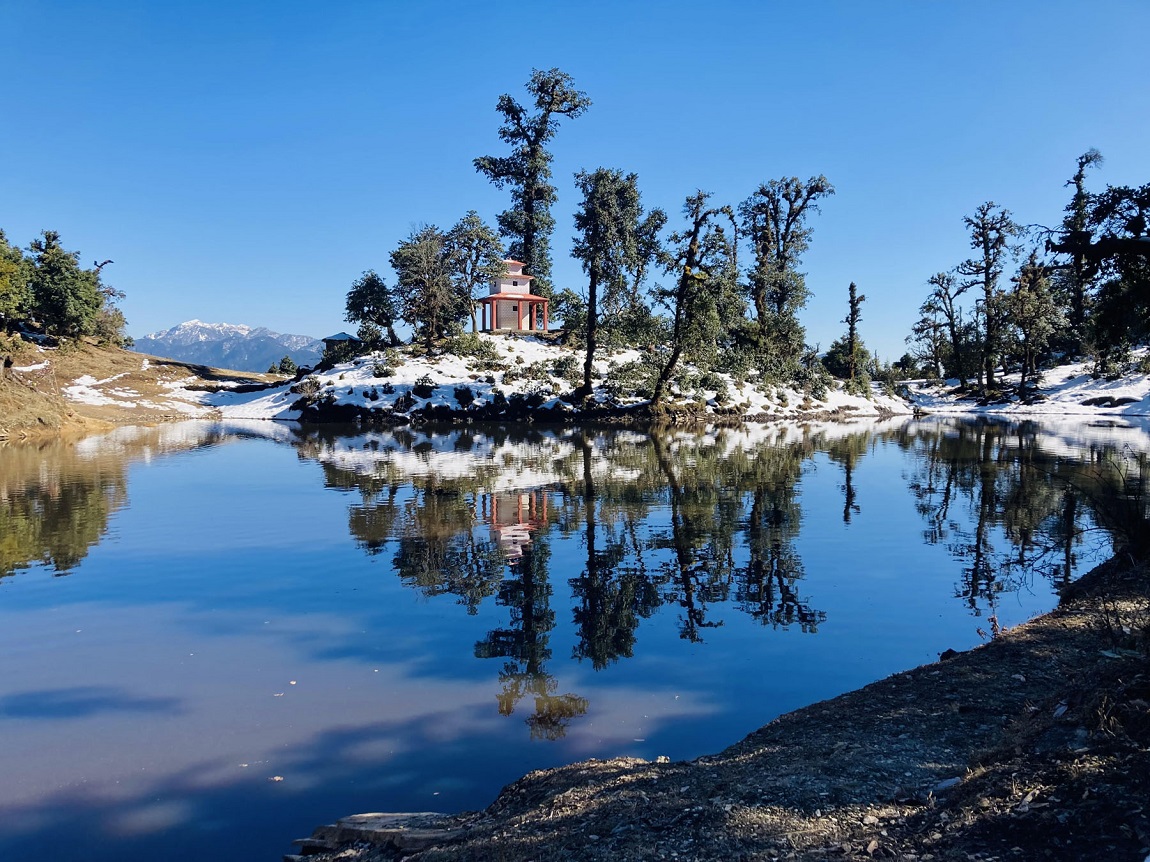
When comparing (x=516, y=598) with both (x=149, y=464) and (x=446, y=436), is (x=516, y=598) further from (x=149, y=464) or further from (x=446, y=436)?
(x=446, y=436)

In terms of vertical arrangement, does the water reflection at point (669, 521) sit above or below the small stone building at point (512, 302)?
below

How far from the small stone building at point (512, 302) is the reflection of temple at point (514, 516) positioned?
151 ft

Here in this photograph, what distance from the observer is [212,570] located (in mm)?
12820

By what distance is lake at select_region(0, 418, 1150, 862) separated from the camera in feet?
20.5

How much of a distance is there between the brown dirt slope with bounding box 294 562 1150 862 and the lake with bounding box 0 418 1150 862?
3.35 feet

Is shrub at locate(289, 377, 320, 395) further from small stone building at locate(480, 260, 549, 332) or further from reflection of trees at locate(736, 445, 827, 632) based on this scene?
reflection of trees at locate(736, 445, 827, 632)

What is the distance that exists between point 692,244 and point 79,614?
3923 cm

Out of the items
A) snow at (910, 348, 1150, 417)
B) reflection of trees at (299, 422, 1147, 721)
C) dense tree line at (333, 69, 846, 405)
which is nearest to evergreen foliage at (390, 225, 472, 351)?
dense tree line at (333, 69, 846, 405)

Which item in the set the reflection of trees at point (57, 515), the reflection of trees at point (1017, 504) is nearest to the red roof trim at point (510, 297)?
the reflection of trees at point (1017, 504)

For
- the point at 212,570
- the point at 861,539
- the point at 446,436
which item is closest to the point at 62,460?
the point at 446,436

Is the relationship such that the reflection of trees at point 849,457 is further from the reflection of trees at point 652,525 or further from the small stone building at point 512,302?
the small stone building at point 512,302

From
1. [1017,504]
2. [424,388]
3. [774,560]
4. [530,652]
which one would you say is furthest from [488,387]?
[530,652]

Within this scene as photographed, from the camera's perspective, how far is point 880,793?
4.52 meters

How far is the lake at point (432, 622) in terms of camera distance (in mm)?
6238
